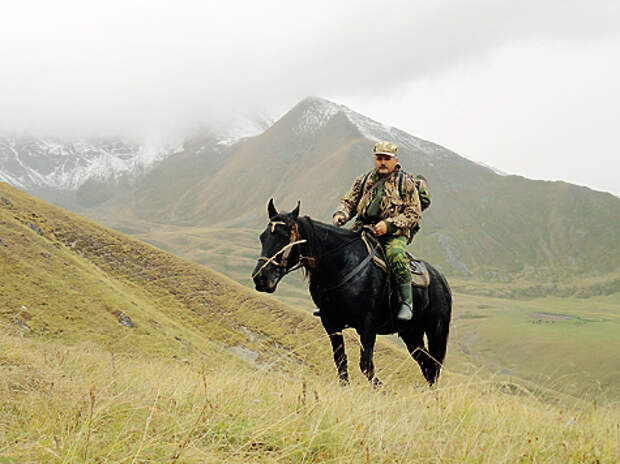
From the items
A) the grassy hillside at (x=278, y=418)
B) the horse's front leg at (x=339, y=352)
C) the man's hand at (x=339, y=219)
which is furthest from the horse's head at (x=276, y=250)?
the horse's front leg at (x=339, y=352)

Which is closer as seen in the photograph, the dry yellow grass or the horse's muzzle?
the dry yellow grass

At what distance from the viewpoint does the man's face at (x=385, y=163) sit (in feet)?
24.2

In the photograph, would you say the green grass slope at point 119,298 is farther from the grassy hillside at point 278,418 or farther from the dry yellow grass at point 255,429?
the dry yellow grass at point 255,429

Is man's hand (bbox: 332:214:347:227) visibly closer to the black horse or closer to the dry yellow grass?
the black horse

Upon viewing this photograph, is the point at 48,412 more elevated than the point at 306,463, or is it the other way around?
the point at 306,463

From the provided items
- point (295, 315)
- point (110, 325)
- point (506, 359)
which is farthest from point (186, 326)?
point (506, 359)

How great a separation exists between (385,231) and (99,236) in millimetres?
57267

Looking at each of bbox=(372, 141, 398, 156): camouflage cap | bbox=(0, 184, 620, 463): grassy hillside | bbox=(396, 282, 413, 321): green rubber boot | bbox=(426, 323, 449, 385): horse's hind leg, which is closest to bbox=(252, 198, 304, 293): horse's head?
bbox=(0, 184, 620, 463): grassy hillside

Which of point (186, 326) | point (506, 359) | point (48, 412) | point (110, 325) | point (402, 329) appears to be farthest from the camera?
point (506, 359)

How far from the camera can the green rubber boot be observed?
6.83m

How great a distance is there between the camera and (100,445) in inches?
108

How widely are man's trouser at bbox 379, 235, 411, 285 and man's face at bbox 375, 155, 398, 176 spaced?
4.15 feet

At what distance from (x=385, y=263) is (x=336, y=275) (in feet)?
2.88

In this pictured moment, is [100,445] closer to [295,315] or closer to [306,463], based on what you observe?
[306,463]
